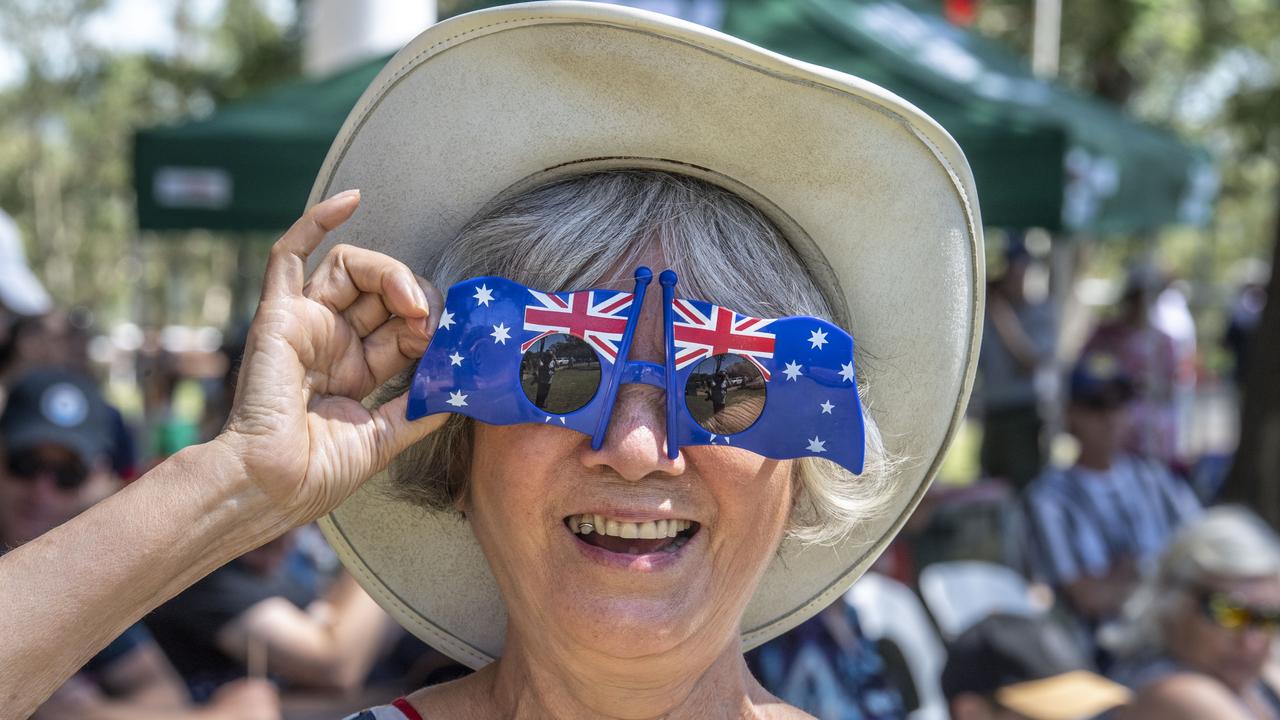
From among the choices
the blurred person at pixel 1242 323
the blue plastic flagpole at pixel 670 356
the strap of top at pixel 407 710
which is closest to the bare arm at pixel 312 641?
the strap of top at pixel 407 710

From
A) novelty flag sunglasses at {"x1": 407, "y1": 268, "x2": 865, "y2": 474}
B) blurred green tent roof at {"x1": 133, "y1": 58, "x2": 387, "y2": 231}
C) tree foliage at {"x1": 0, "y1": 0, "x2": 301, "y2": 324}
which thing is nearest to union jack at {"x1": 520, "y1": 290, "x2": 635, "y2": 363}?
novelty flag sunglasses at {"x1": 407, "y1": 268, "x2": 865, "y2": 474}

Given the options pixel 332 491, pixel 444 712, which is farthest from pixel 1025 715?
pixel 332 491

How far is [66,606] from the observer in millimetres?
1292

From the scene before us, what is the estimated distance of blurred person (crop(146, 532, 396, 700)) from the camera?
369 cm

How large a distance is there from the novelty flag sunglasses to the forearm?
0.26 meters

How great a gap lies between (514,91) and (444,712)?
85 cm

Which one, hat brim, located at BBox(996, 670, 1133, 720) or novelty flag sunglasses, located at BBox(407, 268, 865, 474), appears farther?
hat brim, located at BBox(996, 670, 1133, 720)

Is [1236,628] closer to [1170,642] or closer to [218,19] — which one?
[1170,642]

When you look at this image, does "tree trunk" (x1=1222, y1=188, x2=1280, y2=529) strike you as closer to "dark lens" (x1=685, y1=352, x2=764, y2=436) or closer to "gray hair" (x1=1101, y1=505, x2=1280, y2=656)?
"gray hair" (x1=1101, y1=505, x2=1280, y2=656)

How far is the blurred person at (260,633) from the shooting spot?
3.69 meters

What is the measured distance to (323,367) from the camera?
1.52m

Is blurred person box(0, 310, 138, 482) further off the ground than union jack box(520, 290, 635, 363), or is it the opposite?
union jack box(520, 290, 635, 363)

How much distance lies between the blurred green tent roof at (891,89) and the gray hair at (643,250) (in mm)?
3242

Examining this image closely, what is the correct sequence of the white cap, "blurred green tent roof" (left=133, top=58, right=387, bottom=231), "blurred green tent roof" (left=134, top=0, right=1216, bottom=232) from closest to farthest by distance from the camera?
1. "blurred green tent roof" (left=134, top=0, right=1216, bottom=232)
2. "blurred green tent roof" (left=133, top=58, right=387, bottom=231)
3. the white cap
